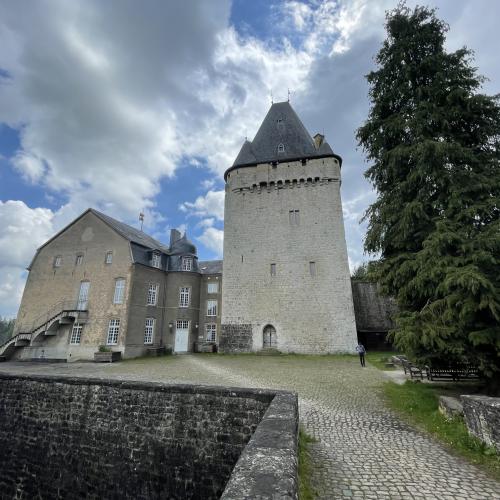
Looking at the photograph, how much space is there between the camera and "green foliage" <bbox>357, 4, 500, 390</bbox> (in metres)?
6.15

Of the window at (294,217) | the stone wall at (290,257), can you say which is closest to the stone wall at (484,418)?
the stone wall at (290,257)

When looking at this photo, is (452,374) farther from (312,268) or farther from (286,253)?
(286,253)

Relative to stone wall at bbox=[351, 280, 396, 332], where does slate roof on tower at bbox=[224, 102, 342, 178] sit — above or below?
above

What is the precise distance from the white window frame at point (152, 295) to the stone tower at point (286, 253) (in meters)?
5.75

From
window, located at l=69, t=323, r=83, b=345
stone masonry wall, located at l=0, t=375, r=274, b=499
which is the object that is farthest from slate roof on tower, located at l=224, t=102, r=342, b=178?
stone masonry wall, located at l=0, t=375, r=274, b=499

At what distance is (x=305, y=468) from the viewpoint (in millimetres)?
4152

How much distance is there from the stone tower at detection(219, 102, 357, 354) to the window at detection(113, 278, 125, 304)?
290 inches

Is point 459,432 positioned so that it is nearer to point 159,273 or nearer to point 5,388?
point 5,388

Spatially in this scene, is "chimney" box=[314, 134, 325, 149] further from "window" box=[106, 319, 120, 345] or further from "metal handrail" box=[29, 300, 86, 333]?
"metal handrail" box=[29, 300, 86, 333]

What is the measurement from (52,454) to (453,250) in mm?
11754

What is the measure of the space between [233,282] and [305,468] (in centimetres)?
1816

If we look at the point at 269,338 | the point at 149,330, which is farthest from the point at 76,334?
the point at 269,338

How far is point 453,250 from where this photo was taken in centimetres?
705

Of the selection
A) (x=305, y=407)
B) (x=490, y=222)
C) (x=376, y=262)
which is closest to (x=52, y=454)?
(x=305, y=407)
